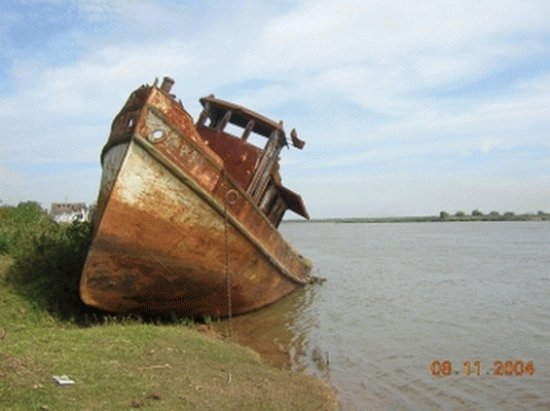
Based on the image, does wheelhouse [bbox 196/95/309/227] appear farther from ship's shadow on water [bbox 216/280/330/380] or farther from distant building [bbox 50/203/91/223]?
distant building [bbox 50/203/91/223]

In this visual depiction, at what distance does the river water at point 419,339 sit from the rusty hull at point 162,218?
1.41 meters

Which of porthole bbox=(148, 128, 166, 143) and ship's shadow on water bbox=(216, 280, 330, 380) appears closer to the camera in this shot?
porthole bbox=(148, 128, 166, 143)

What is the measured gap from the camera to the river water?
21.5ft

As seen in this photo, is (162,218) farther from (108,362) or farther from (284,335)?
(284,335)

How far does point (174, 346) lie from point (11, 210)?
948 cm

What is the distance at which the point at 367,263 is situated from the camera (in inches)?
897

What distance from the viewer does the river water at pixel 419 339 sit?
6559 millimetres

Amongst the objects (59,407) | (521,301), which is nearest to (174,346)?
(59,407)

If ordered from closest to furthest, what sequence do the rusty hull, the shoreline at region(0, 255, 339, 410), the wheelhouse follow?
the shoreline at region(0, 255, 339, 410)
the rusty hull
the wheelhouse
